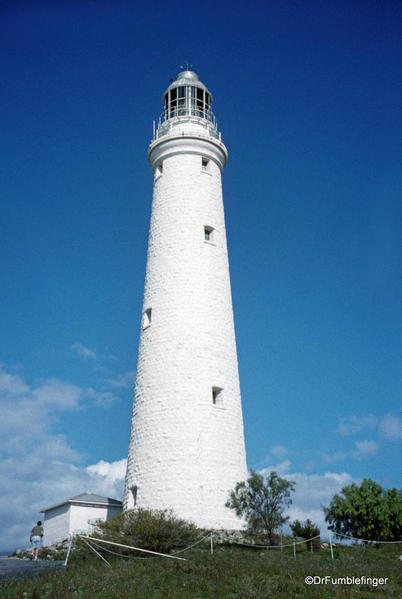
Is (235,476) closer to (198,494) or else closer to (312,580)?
(198,494)

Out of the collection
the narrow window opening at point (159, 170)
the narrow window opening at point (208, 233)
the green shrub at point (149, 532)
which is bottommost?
the green shrub at point (149, 532)

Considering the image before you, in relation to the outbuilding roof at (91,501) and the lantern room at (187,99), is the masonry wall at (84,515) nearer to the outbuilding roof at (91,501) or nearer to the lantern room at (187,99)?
the outbuilding roof at (91,501)

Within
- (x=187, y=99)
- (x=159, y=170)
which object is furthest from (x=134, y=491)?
(x=187, y=99)

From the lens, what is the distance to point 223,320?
24469 mm

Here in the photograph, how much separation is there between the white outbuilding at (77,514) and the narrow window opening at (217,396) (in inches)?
266

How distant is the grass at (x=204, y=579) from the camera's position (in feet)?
36.7

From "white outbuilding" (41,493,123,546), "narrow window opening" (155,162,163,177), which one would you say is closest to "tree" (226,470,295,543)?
"white outbuilding" (41,493,123,546)

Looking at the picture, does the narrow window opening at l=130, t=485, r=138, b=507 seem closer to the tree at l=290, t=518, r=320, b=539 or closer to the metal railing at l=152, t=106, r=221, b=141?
the tree at l=290, t=518, r=320, b=539

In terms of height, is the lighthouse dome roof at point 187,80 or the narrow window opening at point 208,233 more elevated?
the lighthouse dome roof at point 187,80

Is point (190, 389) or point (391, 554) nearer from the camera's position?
point (391, 554)

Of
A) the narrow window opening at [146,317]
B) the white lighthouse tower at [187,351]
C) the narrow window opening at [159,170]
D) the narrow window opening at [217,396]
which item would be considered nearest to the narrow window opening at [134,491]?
the white lighthouse tower at [187,351]

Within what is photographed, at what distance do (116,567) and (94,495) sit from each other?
512 inches

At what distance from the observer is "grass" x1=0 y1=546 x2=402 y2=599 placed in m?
11.2

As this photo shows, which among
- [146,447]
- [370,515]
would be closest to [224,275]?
[146,447]
